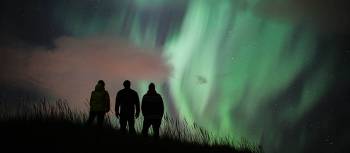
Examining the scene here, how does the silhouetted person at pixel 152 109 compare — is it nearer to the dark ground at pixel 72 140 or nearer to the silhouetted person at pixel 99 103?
the dark ground at pixel 72 140

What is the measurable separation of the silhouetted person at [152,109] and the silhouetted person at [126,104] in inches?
11.3

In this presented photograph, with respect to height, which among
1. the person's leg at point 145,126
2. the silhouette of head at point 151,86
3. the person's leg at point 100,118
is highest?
the silhouette of head at point 151,86

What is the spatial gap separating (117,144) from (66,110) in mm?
4315

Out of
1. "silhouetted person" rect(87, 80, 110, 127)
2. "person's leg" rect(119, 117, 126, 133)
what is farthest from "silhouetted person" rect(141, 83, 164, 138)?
"silhouetted person" rect(87, 80, 110, 127)

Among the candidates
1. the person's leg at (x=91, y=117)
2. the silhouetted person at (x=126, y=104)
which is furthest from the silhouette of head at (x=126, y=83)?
the person's leg at (x=91, y=117)

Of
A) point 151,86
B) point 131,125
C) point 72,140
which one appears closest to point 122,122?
point 131,125

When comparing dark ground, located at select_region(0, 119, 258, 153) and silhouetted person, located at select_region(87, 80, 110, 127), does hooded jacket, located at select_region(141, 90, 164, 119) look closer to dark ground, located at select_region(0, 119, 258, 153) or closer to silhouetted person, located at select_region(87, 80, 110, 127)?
dark ground, located at select_region(0, 119, 258, 153)

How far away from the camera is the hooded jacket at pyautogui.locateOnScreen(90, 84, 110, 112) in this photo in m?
17.6

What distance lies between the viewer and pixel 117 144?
48.3 feet

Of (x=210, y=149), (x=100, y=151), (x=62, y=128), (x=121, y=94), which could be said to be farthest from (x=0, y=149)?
(x=210, y=149)

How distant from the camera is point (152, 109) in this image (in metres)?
17.4

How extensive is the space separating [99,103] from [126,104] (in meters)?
0.87

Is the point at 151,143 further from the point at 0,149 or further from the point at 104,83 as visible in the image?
the point at 0,149

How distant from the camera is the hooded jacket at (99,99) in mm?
17578
